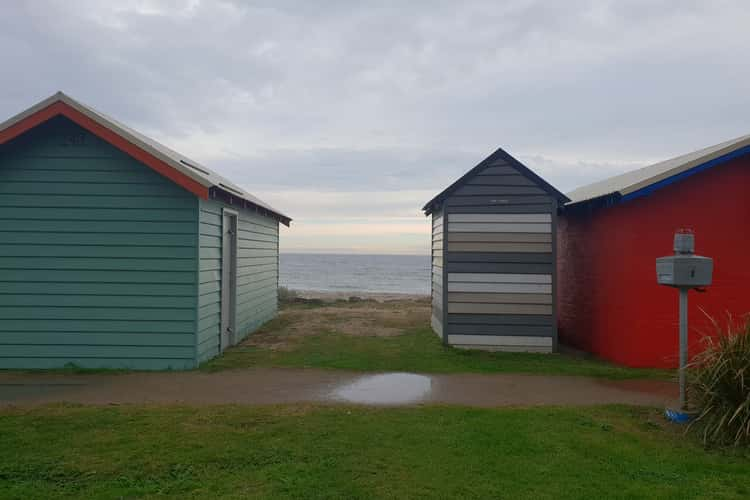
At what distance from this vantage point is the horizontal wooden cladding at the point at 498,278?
1011cm

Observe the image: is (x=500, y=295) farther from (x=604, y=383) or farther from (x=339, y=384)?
(x=339, y=384)

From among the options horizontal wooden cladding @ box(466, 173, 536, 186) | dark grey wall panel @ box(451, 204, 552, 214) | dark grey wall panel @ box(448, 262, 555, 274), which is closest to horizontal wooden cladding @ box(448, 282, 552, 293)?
dark grey wall panel @ box(448, 262, 555, 274)

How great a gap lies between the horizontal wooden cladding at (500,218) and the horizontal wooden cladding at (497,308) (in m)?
1.63

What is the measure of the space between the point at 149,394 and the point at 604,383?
642 cm

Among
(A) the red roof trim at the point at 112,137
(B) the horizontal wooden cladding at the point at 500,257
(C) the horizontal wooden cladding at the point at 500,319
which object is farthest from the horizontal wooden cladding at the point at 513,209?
(A) the red roof trim at the point at 112,137

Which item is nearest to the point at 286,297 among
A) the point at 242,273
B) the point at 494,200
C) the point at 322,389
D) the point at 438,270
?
the point at 242,273

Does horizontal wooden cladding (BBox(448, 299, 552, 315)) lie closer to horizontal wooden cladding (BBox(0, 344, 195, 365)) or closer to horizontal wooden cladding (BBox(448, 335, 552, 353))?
horizontal wooden cladding (BBox(448, 335, 552, 353))

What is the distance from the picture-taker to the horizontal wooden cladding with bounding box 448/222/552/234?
10.2 metres

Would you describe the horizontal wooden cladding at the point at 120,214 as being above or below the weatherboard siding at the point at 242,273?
above

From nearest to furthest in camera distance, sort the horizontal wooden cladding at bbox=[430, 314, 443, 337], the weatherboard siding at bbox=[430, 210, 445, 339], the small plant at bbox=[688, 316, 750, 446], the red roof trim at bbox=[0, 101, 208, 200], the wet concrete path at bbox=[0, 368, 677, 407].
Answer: the small plant at bbox=[688, 316, 750, 446]
the wet concrete path at bbox=[0, 368, 677, 407]
the red roof trim at bbox=[0, 101, 208, 200]
the weatherboard siding at bbox=[430, 210, 445, 339]
the horizontal wooden cladding at bbox=[430, 314, 443, 337]

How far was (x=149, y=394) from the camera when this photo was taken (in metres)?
7.02

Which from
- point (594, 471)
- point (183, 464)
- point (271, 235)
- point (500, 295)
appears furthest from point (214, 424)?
point (271, 235)

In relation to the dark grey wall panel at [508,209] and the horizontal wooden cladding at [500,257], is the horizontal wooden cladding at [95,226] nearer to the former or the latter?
the horizontal wooden cladding at [500,257]

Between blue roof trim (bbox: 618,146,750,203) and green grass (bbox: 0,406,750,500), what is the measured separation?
3.88 meters
